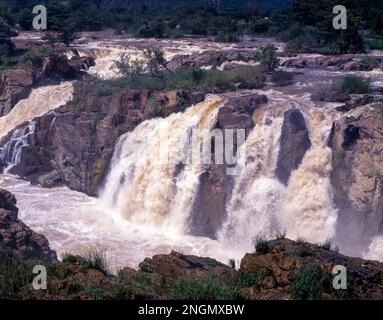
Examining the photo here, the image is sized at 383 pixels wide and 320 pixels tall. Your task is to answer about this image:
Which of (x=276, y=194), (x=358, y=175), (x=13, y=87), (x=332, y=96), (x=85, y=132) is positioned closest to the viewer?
(x=358, y=175)

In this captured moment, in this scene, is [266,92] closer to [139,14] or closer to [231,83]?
[231,83]

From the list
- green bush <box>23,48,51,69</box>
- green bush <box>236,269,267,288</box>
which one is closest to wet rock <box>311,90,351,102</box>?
green bush <box>236,269,267,288</box>

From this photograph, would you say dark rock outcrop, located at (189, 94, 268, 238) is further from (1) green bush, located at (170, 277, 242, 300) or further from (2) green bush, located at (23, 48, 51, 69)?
(2) green bush, located at (23, 48, 51, 69)

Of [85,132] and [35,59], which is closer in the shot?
[85,132]

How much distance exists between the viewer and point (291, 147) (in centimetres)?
2006

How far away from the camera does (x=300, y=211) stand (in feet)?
62.7

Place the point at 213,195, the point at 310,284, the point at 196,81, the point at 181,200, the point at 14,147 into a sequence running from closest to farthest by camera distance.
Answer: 1. the point at 310,284
2. the point at 213,195
3. the point at 181,200
4. the point at 196,81
5. the point at 14,147

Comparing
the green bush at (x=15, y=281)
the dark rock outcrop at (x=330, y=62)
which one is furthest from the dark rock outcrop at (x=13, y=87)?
the green bush at (x=15, y=281)

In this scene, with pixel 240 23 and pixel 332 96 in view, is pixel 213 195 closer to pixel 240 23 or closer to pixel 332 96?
pixel 332 96

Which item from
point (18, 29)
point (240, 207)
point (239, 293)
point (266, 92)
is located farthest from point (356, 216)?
point (18, 29)

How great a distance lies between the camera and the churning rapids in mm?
18969

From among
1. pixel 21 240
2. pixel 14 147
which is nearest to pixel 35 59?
pixel 14 147

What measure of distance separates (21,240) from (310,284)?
9.76m

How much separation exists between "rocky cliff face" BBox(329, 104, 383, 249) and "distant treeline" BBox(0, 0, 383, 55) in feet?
49.2
